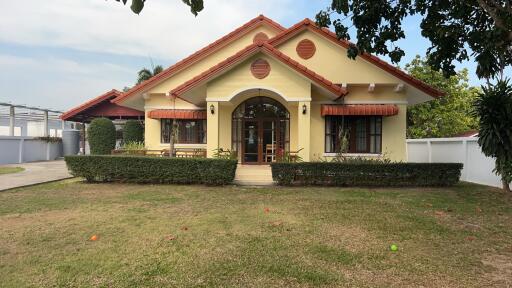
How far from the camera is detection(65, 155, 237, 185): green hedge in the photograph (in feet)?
38.8

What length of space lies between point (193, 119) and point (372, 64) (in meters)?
8.43

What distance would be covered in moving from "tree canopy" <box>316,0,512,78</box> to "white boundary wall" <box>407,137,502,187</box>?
4084 mm

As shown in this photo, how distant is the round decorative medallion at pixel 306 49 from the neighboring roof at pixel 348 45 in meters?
0.52

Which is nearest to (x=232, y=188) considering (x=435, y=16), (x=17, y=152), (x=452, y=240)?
(x=452, y=240)

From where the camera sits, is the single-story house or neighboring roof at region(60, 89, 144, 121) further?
neighboring roof at region(60, 89, 144, 121)

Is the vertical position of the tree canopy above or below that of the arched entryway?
above

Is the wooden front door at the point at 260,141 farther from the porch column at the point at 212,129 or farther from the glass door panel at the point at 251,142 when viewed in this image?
the porch column at the point at 212,129

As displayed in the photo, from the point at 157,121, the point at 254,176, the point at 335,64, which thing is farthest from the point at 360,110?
the point at 157,121

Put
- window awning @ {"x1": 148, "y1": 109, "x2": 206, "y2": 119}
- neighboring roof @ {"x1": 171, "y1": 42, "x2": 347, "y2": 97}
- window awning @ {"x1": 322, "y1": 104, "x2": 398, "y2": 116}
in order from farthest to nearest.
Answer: window awning @ {"x1": 148, "y1": 109, "x2": 206, "y2": 119} → window awning @ {"x1": 322, "y1": 104, "x2": 398, "y2": 116} → neighboring roof @ {"x1": 171, "y1": 42, "x2": 347, "y2": 97}

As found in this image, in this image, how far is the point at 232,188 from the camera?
11508 millimetres

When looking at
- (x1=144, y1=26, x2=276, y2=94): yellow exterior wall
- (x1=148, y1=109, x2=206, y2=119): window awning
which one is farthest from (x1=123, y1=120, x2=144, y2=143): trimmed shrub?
(x1=144, y1=26, x2=276, y2=94): yellow exterior wall

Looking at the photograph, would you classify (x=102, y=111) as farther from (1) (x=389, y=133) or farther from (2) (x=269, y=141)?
(1) (x=389, y=133)

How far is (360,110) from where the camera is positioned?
15.3 m

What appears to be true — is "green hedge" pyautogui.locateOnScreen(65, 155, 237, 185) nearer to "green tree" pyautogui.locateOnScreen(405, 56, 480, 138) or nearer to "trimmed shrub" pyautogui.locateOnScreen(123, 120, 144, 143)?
"trimmed shrub" pyautogui.locateOnScreen(123, 120, 144, 143)
